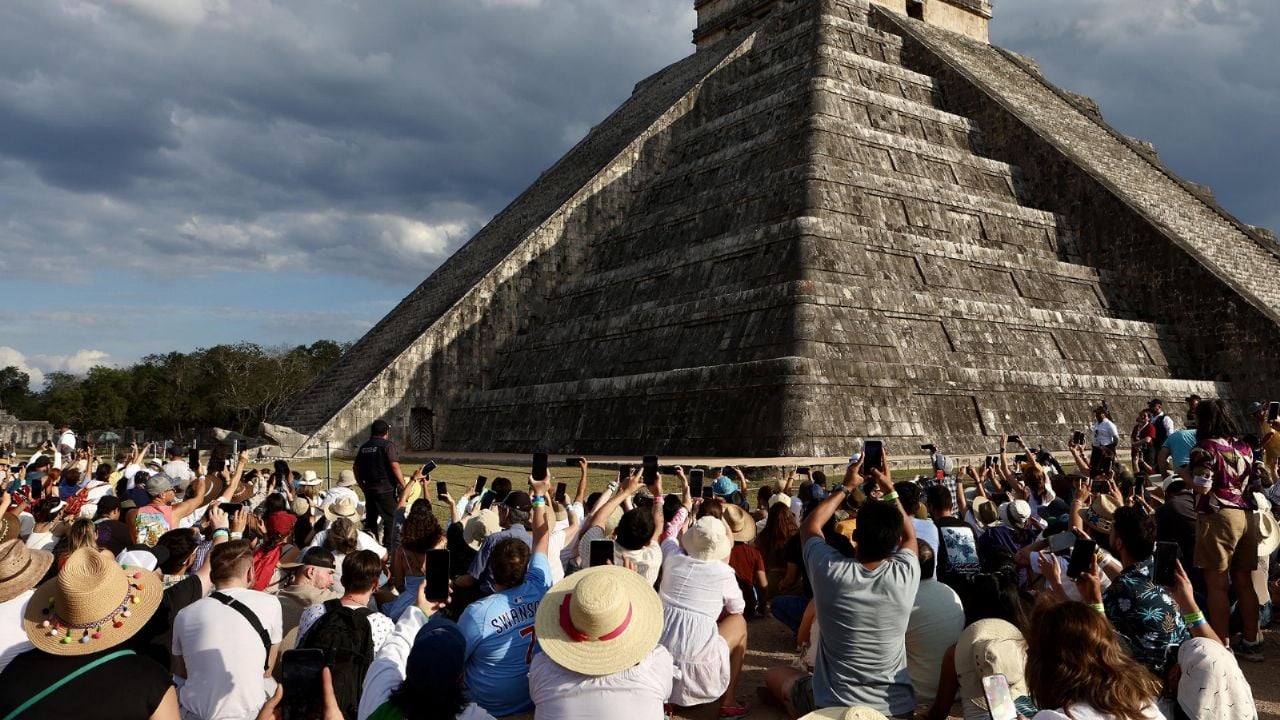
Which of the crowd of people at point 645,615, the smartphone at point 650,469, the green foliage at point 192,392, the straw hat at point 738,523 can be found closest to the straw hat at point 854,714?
the crowd of people at point 645,615

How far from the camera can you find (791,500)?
10117 mm

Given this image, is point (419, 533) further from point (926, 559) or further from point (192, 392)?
point (192, 392)

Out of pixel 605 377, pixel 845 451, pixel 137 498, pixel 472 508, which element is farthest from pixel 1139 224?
pixel 137 498

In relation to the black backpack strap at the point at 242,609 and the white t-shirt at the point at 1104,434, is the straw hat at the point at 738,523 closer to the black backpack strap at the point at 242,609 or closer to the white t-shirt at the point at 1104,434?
the black backpack strap at the point at 242,609

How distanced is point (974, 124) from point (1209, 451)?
2799 cm

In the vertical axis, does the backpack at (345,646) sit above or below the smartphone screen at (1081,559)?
below

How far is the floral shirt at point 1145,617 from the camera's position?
4.58m

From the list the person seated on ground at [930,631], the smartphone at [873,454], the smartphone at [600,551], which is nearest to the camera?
the smartphone at [600,551]

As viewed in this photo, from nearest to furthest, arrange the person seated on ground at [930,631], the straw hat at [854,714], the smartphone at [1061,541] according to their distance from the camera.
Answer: the straw hat at [854,714] < the smartphone at [1061,541] < the person seated on ground at [930,631]

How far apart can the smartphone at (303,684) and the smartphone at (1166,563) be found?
386cm

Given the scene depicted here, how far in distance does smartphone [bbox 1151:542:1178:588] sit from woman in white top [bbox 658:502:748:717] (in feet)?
8.62

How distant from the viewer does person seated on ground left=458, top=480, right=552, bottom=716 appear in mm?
4754

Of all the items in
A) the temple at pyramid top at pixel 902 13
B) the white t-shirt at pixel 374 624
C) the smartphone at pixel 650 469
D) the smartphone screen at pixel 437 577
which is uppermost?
the temple at pyramid top at pixel 902 13

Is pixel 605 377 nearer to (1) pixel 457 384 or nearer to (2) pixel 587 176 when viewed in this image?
(1) pixel 457 384
